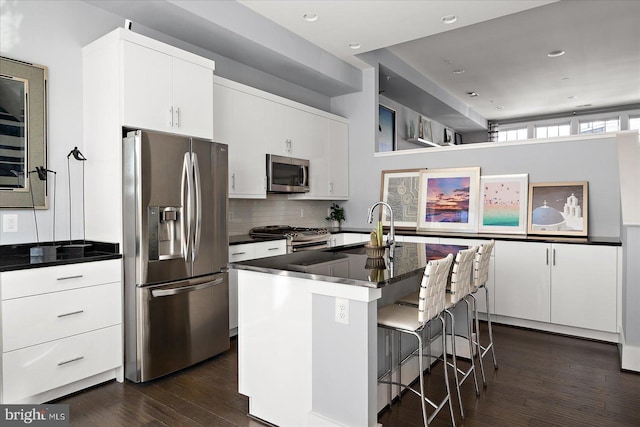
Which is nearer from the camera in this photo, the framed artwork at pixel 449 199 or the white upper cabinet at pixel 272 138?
the white upper cabinet at pixel 272 138

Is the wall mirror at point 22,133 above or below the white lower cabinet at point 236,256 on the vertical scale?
above

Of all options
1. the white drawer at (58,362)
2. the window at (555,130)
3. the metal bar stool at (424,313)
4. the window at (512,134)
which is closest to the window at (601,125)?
the window at (555,130)

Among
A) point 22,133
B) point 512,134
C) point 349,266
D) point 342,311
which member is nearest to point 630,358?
point 349,266

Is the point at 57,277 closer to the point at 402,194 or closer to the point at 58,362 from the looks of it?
the point at 58,362

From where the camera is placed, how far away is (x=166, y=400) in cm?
266

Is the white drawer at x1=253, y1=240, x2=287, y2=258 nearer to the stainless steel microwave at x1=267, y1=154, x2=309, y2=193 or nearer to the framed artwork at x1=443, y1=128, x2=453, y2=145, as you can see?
the stainless steel microwave at x1=267, y1=154, x2=309, y2=193

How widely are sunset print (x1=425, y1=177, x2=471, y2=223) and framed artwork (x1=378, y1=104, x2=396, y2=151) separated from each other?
6.12 feet

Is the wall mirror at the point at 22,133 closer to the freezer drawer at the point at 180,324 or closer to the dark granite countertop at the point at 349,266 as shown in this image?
the freezer drawer at the point at 180,324

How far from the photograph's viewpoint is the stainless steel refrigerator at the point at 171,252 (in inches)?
114

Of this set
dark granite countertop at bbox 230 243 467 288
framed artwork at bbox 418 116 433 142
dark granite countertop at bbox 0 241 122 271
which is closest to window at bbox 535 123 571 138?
framed artwork at bbox 418 116 433 142

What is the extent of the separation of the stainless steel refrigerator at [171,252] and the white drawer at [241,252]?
1.13 feet

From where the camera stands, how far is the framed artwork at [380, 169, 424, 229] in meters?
5.30

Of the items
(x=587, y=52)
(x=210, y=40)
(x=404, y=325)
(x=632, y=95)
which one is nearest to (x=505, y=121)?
(x=632, y=95)

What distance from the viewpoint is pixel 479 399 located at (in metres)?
2.65
